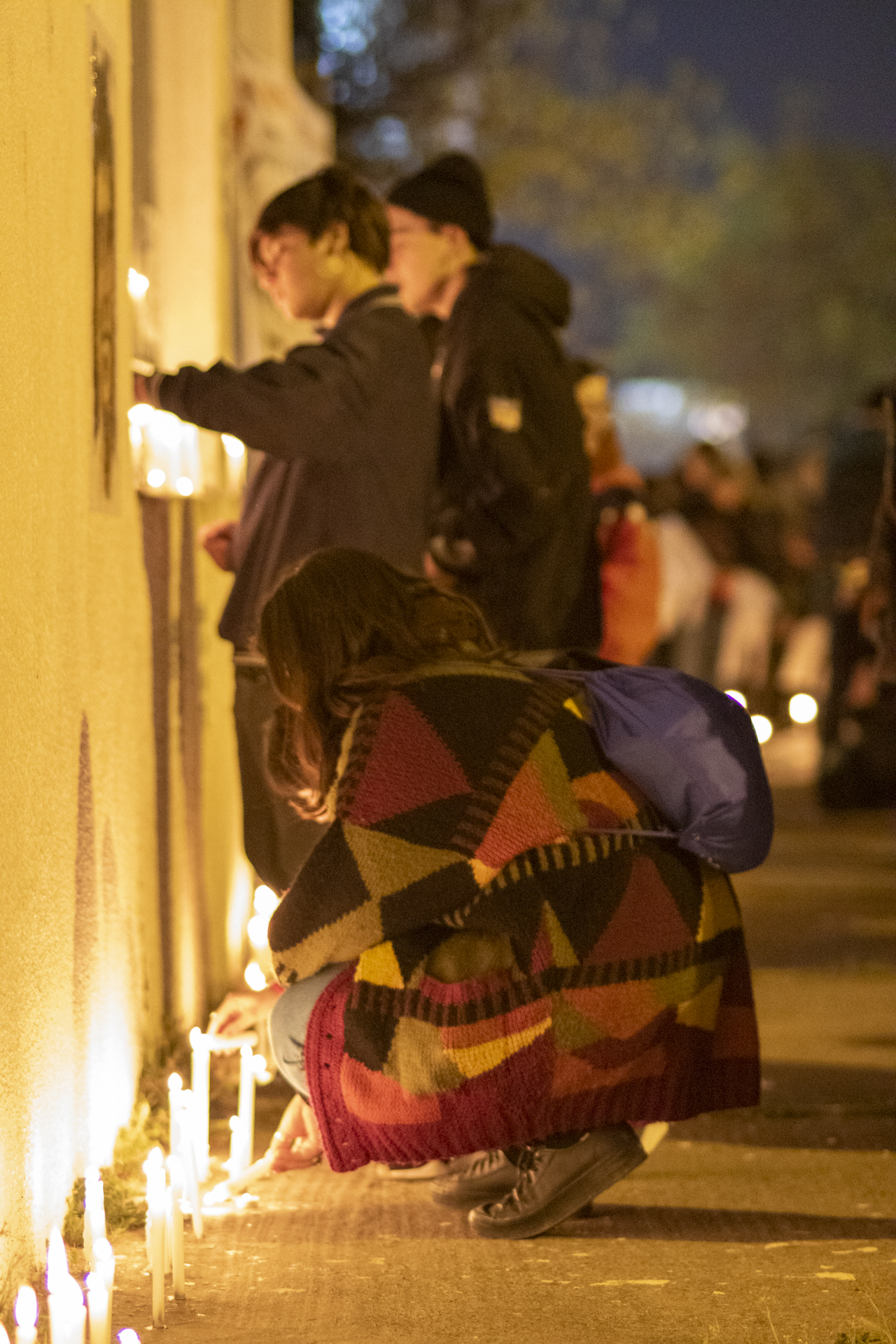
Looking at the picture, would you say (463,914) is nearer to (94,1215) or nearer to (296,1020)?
(296,1020)

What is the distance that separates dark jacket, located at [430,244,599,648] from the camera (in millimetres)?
5250

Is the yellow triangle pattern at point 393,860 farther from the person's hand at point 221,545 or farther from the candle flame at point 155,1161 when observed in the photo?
the person's hand at point 221,545

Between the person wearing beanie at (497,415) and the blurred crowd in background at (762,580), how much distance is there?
101 cm

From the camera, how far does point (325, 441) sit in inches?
167

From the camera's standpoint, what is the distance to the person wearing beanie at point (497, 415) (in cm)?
526

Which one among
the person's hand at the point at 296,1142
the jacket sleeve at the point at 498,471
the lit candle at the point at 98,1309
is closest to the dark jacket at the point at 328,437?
the jacket sleeve at the point at 498,471

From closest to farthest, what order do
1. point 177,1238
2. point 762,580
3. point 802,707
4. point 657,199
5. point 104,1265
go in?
point 104,1265
point 177,1238
point 762,580
point 802,707
point 657,199

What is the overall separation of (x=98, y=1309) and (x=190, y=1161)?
40.8 inches

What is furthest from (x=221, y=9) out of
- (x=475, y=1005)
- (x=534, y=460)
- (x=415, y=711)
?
(x=475, y=1005)

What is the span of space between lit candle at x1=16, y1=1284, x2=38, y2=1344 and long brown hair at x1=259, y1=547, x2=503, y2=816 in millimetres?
1267

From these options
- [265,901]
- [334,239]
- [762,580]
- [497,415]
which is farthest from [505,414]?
[762,580]

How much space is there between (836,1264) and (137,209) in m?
3.38

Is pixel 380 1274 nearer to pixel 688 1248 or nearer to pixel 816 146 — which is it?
pixel 688 1248

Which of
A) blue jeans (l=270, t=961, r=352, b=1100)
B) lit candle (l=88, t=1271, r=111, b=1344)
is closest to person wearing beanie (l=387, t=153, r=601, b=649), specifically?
blue jeans (l=270, t=961, r=352, b=1100)
